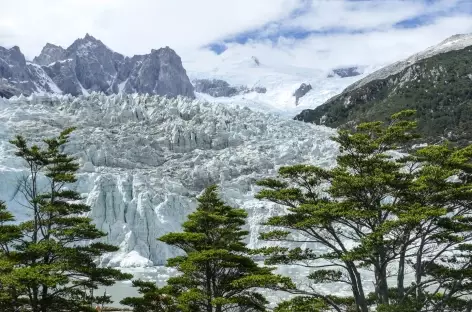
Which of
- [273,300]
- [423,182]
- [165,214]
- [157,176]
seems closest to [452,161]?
[423,182]

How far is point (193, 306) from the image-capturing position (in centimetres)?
1572

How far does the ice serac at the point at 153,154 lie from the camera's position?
50.8 meters

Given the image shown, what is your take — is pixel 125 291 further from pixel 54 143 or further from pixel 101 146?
pixel 101 146

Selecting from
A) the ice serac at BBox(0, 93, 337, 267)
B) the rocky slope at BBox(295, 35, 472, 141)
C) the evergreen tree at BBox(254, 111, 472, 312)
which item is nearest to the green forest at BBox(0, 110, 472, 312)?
the evergreen tree at BBox(254, 111, 472, 312)

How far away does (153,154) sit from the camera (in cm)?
7375

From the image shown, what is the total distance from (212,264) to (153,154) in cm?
5883

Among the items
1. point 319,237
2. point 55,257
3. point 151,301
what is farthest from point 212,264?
point 55,257

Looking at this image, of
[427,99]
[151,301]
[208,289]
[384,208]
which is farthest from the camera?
[427,99]

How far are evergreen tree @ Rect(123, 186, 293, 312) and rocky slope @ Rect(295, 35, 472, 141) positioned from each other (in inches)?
3621

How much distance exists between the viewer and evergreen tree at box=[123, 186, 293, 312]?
1530 cm

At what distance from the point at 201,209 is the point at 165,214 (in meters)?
35.0

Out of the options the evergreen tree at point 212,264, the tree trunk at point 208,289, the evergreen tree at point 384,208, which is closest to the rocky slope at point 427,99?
the evergreen tree at point 212,264

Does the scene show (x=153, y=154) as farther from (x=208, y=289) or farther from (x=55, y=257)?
(x=208, y=289)

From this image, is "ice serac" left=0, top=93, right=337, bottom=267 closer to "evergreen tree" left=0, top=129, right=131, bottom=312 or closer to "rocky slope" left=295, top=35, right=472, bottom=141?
"evergreen tree" left=0, top=129, right=131, bottom=312
